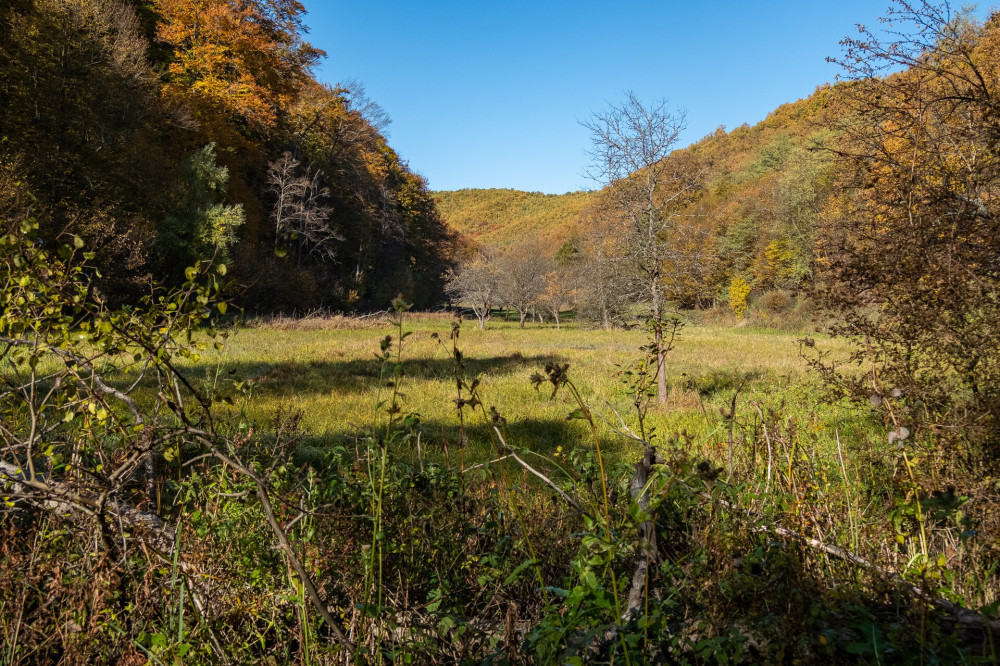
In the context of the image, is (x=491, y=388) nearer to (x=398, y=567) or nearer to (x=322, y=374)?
(x=322, y=374)

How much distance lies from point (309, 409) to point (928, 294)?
8.01 m

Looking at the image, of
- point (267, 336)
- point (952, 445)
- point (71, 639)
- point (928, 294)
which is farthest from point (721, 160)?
point (267, 336)

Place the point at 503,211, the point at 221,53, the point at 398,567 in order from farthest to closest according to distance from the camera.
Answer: the point at 503,211 → the point at 221,53 → the point at 398,567

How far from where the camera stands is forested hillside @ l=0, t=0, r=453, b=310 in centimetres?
1669

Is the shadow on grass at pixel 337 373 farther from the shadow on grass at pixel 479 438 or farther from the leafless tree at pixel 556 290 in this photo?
the leafless tree at pixel 556 290

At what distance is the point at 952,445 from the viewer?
12.6ft

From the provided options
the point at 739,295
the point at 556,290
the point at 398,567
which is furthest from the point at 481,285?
the point at 398,567

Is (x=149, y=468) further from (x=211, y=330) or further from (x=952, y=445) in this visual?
(x=952, y=445)

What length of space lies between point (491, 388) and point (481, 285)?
102ft

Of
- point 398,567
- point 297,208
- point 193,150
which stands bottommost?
point 398,567

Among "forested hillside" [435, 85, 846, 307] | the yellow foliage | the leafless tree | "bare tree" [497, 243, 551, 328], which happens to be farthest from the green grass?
the yellow foliage

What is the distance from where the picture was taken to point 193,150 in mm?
26922

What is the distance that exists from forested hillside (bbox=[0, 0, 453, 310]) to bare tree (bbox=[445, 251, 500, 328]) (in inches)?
177

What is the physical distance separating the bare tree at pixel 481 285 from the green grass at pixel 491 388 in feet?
66.9
